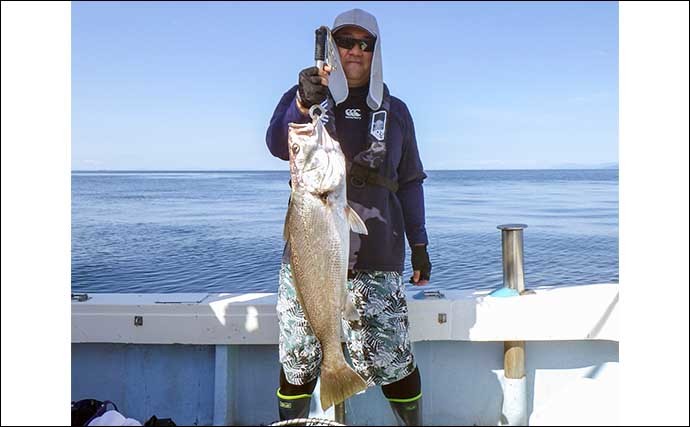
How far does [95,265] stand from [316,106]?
1074cm

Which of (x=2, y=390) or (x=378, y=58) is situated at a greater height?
(x=378, y=58)

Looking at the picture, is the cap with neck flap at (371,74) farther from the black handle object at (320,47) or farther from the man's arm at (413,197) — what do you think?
the black handle object at (320,47)

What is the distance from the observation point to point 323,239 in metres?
2.52

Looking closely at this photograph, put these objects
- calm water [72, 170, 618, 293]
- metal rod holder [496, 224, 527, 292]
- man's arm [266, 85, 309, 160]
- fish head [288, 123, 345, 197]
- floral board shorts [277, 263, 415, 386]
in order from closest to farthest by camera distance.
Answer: fish head [288, 123, 345, 197] < man's arm [266, 85, 309, 160] < floral board shorts [277, 263, 415, 386] < metal rod holder [496, 224, 527, 292] < calm water [72, 170, 618, 293]

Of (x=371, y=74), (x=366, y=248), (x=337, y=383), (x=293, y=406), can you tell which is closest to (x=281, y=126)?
(x=371, y=74)

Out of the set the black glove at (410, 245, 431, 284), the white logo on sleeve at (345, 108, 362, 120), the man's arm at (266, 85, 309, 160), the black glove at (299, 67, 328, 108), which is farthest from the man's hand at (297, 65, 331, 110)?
the black glove at (410, 245, 431, 284)

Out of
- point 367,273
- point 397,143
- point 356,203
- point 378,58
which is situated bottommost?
point 367,273

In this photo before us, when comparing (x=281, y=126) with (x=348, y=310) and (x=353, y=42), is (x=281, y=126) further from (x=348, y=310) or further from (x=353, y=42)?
(x=348, y=310)

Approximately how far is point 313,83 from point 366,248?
3.02ft

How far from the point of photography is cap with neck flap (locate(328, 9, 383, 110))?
292cm

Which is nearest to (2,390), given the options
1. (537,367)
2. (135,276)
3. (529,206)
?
(537,367)

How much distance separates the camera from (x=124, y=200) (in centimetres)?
2730

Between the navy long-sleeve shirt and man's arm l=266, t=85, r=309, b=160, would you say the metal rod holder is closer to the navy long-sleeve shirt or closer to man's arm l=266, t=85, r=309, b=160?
the navy long-sleeve shirt

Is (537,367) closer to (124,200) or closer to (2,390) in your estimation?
(2,390)
